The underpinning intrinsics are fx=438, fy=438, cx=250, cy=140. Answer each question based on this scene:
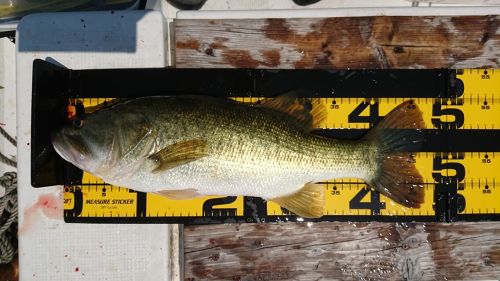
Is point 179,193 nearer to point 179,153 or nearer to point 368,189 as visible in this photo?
point 179,153

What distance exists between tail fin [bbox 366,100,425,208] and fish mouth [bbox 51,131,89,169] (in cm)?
→ 164

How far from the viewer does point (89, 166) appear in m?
2.43

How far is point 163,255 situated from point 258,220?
2.12 feet

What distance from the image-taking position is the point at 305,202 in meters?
2.64

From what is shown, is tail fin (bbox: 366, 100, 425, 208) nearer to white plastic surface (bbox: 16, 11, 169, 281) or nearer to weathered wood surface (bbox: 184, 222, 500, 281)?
weathered wood surface (bbox: 184, 222, 500, 281)

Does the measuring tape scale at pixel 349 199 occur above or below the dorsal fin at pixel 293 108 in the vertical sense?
below

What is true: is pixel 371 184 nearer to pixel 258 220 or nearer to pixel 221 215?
pixel 258 220

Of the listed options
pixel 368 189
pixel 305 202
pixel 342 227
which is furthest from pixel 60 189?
pixel 368 189

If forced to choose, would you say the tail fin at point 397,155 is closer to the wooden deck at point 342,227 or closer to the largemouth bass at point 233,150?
the largemouth bass at point 233,150

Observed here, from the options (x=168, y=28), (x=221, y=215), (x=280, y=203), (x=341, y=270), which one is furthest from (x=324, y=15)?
(x=341, y=270)

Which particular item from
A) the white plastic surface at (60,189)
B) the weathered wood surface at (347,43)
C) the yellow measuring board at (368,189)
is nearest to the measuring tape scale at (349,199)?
the yellow measuring board at (368,189)

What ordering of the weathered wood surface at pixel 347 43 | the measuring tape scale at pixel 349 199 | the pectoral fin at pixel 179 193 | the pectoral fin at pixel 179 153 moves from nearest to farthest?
the pectoral fin at pixel 179 153
the pectoral fin at pixel 179 193
the measuring tape scale at pixel 349 199
the weathered wood surface at pixel 347 43

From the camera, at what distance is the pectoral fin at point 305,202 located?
2.63 metres

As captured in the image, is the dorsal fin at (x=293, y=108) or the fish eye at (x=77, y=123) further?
the dorsal fin at (x=293, y=108)
